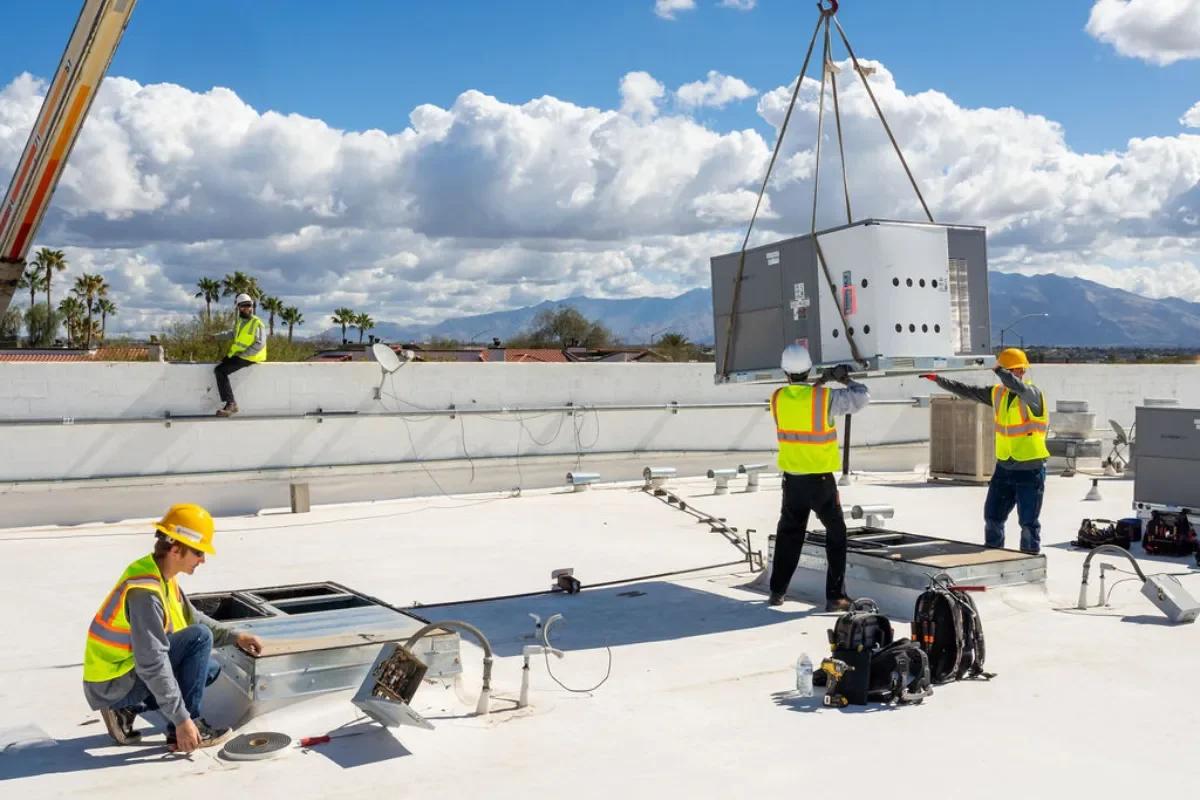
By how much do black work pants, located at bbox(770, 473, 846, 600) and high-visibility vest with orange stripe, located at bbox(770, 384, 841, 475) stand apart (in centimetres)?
9

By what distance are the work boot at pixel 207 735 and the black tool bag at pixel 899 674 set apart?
318 cm

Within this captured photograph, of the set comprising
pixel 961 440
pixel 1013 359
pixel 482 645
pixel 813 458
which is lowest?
pixel 482 645

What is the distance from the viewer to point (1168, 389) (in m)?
21.6

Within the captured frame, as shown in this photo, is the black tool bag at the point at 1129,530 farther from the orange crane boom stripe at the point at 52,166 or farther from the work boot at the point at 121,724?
the orange crane boom stripe at the point at 52,166

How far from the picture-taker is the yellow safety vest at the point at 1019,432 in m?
8.94

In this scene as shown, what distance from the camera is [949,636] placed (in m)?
5.90

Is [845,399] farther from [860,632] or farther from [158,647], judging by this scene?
[158,647]

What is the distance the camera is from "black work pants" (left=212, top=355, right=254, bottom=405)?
526 inches

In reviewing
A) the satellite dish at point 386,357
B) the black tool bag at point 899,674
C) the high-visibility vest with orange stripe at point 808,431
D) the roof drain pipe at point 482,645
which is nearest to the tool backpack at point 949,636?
the black tool bag at point 899,674

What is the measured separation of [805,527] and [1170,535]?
Answer: 4608 millimetres

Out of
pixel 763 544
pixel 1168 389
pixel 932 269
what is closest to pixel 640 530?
pixel 763 544

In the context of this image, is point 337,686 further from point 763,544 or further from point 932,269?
point 763,544

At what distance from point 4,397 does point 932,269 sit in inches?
404

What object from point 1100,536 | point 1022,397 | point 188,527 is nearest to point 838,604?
point 1022,397
